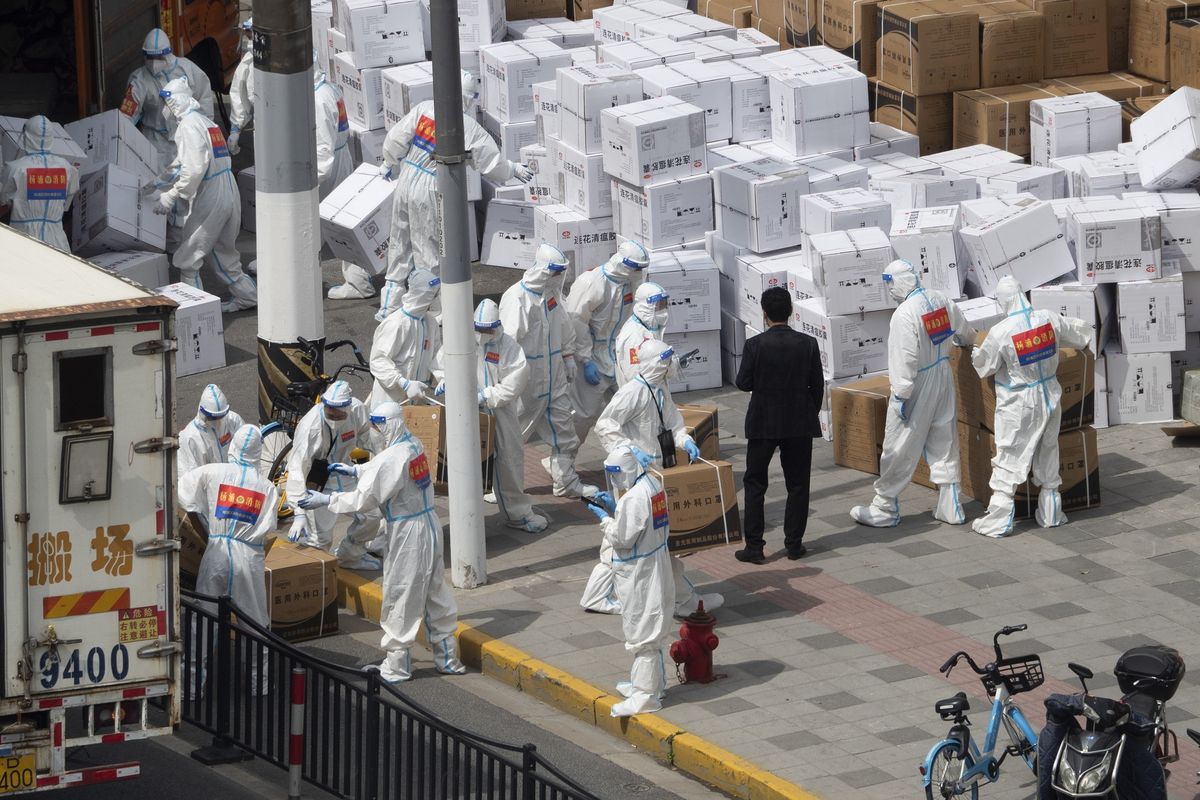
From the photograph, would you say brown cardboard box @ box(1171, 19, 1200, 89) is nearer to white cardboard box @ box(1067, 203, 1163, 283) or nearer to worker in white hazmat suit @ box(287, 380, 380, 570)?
white cardboard box @ box(1067, 203, 1163, 283)

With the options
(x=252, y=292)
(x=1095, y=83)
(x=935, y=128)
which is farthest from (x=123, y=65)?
(x=1095, y=83)

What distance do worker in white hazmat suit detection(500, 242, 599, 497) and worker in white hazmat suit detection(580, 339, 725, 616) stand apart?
4.21 feet

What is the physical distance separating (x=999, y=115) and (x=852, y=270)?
3.11m

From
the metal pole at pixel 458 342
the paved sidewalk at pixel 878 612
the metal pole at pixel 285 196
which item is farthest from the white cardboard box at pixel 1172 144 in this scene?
the metal pole at pixel 285 196

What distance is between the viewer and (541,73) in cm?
1975

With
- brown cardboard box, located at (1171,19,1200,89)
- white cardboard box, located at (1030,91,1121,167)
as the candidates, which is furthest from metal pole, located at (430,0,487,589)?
brown cardboard box, located at (1171,19,1200,89)

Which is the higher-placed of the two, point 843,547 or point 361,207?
point 361,207

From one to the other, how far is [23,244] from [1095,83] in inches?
435

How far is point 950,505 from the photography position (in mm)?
14258

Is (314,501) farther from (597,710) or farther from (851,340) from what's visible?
(851,340)

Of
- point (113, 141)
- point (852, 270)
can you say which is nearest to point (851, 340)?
point (852, 270)

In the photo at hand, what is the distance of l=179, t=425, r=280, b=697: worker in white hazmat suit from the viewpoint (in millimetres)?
11609

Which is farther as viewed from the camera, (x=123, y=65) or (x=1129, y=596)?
(x=123, y=65)

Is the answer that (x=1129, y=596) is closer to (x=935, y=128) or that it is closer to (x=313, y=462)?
(x=313, y=462)
